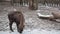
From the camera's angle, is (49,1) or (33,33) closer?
(33,33)

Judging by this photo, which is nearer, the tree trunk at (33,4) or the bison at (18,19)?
the bison at (18,19)

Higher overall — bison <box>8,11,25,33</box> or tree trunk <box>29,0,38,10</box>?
bison <box>8,11,25,33</box>

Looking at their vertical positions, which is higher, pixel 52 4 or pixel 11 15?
pixel 11 15

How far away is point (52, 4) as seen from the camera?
344 inches

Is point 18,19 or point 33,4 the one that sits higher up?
point 18,19

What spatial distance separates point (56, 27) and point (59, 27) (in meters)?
0.09

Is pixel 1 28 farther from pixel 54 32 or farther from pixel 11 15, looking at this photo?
pixel 54 32

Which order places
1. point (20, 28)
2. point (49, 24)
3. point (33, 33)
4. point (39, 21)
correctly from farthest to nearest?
point (39, 21) → point (49, 24) → point (33, 33) → point (20, 28)

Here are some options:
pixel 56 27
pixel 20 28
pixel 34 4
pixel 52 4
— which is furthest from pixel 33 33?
pixel 52 4

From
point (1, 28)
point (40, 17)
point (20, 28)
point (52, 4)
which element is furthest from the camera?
point (52, 4)

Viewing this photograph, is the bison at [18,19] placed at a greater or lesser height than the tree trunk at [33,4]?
greater

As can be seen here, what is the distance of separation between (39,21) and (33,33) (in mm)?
1480

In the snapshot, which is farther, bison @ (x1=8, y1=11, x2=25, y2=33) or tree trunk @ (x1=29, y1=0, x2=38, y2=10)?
tree trunk @ (x1=29, y1=0, x2=38, y2=10)

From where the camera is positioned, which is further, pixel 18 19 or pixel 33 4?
pixel 33 4
